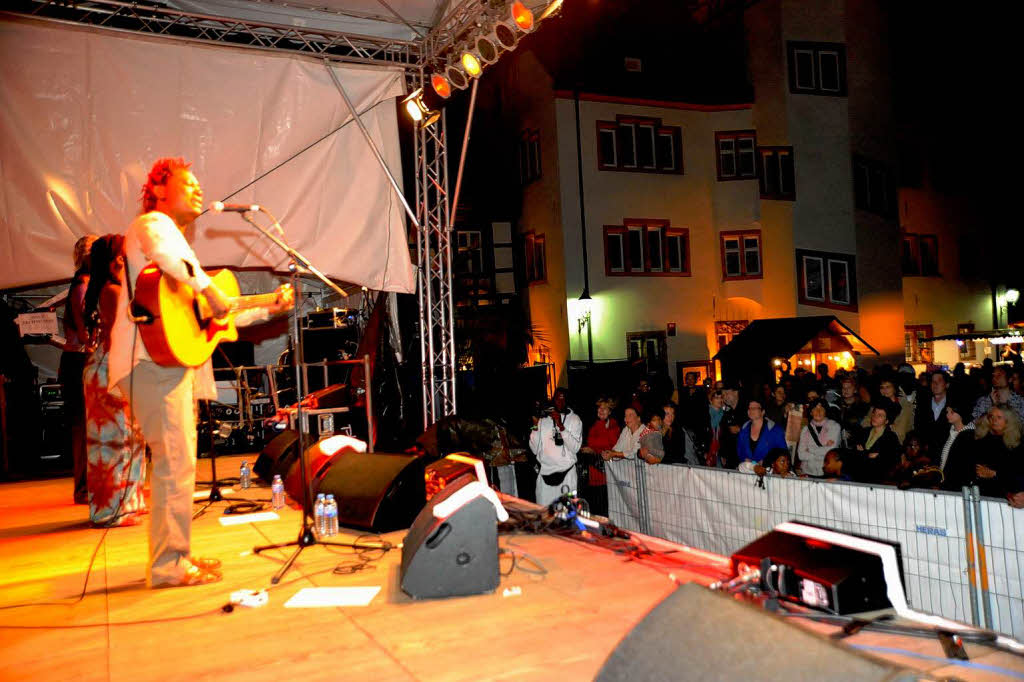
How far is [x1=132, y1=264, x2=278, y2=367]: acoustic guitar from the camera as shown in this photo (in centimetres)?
367

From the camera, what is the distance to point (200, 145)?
7.59 m

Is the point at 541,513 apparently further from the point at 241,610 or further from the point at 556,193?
the point at 556,193

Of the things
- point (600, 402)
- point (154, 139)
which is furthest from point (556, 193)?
point (154, 139)

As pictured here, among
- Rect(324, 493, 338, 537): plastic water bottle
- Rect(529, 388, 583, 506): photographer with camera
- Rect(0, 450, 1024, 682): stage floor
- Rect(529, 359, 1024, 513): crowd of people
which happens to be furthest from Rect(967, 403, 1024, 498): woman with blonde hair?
Rect(324, 493, 338, 537): plastic water bottle

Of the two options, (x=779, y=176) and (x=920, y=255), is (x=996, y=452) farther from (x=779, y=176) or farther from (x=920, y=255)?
(x=920, y=255)

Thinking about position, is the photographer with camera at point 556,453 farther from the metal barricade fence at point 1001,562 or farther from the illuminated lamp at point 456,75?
the metal barricade fence at point 1001,562

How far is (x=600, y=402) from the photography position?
28.5 feet

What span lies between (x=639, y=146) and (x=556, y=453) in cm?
1501

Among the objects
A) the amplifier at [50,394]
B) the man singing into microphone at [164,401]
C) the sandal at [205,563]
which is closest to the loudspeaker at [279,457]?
the sandal at [205,563]

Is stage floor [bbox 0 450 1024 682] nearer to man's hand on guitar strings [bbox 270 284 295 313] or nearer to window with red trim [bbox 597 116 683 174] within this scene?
man's hand on guitar strings [bbox 270 284 295 313]

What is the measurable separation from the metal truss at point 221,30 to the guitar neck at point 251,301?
4.53 m

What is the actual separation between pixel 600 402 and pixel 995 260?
2322cm

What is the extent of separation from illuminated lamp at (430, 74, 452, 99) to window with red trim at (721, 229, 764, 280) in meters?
15.1

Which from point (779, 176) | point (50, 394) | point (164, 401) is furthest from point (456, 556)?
point (779, 176)
